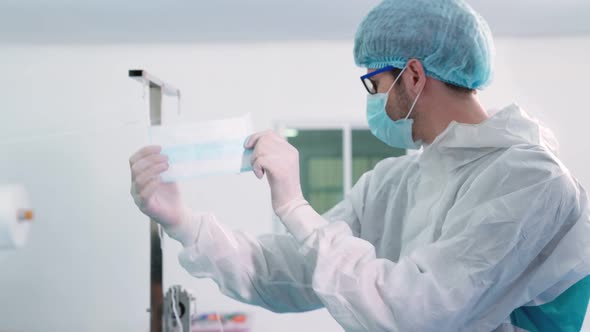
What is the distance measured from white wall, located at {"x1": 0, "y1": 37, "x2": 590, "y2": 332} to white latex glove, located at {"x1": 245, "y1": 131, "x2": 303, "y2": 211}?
228 centimetres

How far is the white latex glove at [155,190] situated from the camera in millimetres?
1101

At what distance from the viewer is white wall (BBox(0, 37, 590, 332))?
129 inches

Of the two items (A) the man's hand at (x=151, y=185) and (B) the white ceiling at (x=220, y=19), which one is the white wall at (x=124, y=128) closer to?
(B) the white ceiling at (x=220, y=19)

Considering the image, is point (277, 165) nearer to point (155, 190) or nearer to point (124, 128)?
point (155, 190)

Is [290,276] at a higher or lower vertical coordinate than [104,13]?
lower

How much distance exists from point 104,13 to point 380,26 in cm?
199

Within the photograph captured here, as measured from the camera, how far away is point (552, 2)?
2.78 meters

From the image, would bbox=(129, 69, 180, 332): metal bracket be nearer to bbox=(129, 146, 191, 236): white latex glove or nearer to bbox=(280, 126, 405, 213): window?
bbox=(129, 146, 191, 236): white latex glove

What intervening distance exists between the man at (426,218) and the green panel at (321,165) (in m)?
2.29

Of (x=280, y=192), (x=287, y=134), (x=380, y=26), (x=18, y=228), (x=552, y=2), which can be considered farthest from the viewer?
(x=287, y=134)

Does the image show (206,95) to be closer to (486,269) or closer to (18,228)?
(18,228)

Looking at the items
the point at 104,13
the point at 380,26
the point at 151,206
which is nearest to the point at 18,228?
the point at 151,206

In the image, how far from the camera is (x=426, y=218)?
3.88 feet

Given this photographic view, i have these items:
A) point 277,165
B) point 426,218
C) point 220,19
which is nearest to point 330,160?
point 220,19
